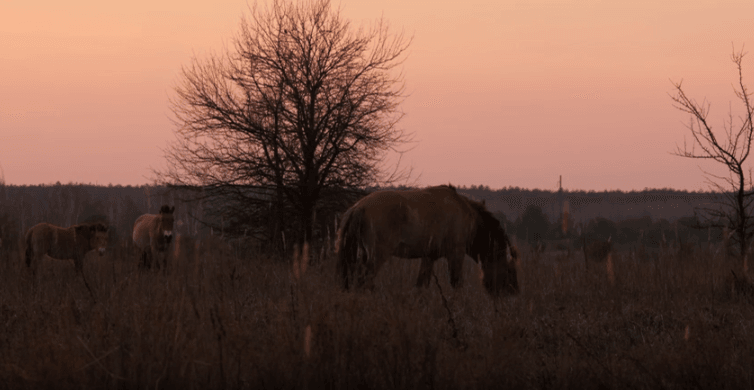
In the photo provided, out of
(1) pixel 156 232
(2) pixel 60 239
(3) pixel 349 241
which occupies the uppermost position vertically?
(3) pixel 349 241

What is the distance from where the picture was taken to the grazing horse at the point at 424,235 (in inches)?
320

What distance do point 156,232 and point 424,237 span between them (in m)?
8.60

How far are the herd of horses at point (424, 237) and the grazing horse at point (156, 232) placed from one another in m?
4.48

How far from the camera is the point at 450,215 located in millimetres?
8781

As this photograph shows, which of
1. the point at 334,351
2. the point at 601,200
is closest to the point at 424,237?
the point at 334,351

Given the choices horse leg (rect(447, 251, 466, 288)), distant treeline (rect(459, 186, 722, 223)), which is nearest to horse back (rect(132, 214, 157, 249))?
horse leg (rect(447, 251, 466, 288))

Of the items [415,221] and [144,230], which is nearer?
[415,221]

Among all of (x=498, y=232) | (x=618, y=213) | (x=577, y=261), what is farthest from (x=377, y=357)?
(x=618, y=213)

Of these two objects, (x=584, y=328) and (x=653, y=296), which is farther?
(x=653, y=296)

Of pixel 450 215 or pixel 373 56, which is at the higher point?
pixel 373 56

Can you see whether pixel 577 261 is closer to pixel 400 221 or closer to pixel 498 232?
pixel 498 232

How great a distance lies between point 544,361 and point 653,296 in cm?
450

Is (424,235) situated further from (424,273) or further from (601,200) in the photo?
(601,200)

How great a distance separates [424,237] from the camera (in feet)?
27.6
